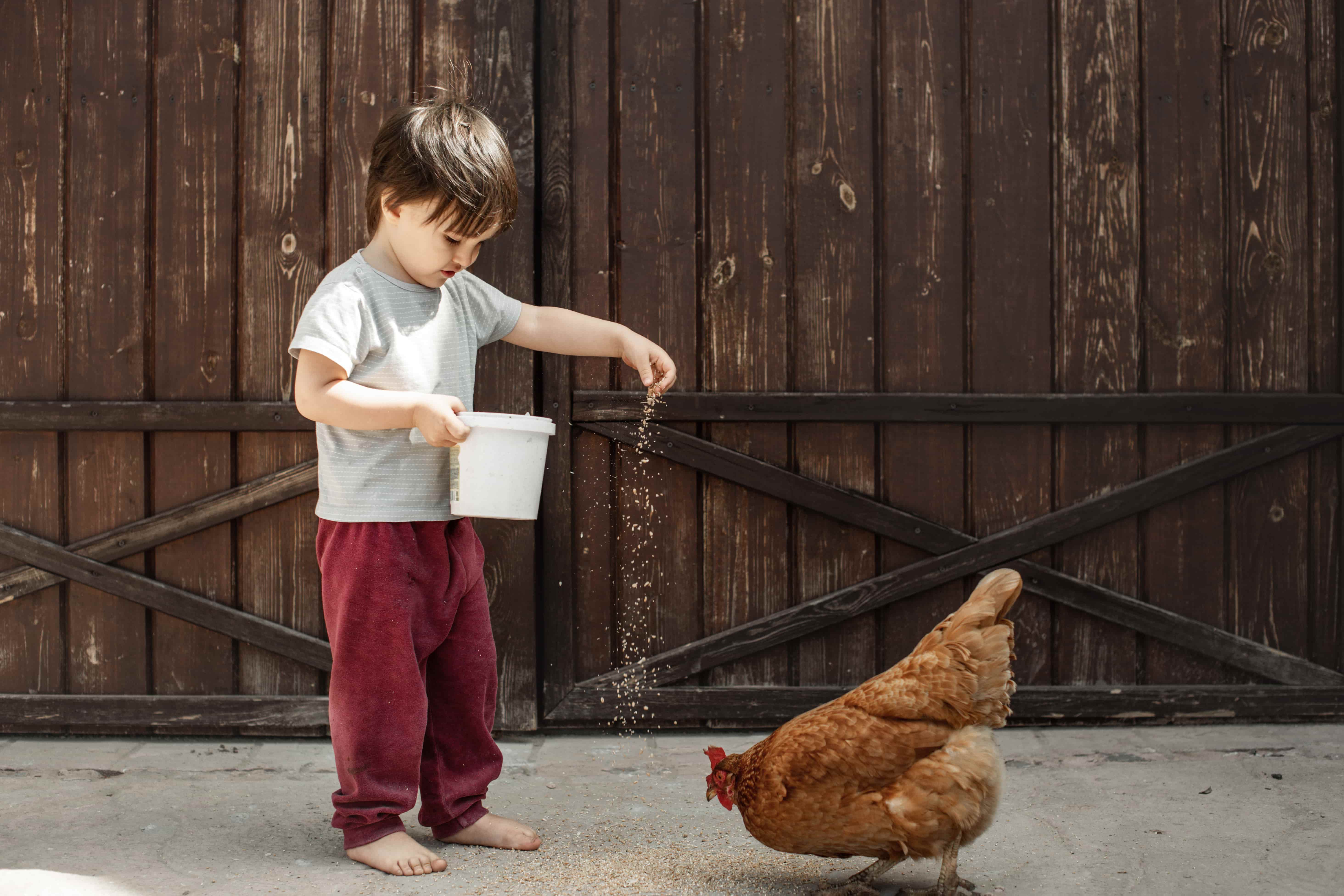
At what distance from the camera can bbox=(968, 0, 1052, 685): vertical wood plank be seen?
9.34 ft

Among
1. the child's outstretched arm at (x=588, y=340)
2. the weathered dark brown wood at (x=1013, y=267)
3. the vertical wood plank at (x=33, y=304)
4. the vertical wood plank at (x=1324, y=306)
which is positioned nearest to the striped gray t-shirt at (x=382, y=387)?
the child's outstretched arm at (x=588, y=340)

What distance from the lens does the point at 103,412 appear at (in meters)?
2.79

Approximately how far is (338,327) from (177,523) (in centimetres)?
134

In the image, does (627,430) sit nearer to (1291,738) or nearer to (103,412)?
(103,412)

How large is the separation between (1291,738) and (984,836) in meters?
1.24

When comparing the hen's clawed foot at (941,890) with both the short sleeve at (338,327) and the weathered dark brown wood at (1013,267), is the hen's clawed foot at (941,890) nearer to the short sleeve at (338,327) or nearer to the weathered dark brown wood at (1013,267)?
the weathered dark brown wood at (1013,267)

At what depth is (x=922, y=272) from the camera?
287 cm

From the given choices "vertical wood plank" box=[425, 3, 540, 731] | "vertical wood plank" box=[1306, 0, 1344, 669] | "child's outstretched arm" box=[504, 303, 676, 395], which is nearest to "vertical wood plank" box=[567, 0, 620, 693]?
"vertical wood plank" box=[425, 3, 540, 731]

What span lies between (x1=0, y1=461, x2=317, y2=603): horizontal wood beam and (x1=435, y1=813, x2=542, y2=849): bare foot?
1158mm

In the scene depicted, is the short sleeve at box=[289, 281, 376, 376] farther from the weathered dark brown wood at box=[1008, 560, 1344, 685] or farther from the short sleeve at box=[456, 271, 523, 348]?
the weathered dark brown wood at box=[1008, 560, 1344, 685]

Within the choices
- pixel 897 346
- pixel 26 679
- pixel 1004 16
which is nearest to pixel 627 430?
pixel 897 346

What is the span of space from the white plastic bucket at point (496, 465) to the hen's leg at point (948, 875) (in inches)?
37.6

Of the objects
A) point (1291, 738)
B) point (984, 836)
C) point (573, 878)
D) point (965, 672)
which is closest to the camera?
point (965, 672)

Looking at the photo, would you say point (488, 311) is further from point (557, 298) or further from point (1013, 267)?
point (1013, 267)
